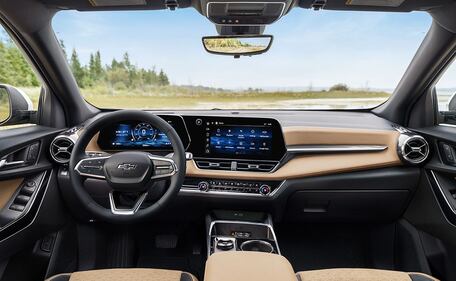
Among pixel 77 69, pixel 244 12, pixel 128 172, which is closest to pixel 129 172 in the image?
pixel 128 172

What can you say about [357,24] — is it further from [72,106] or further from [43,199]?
[43,199]

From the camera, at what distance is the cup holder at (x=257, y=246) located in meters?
2.57

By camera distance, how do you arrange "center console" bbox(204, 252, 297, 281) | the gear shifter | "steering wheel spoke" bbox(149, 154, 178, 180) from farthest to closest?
the gear shifter → "steering wheel spoke" bbox(149, 154, 178, 180) → "center console" bbox(204, 252, 297, 281)

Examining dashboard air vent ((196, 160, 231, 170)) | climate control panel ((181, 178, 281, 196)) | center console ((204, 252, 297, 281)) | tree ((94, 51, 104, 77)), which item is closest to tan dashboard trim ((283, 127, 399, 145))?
climate control panel ((181, 178, 281, 196))

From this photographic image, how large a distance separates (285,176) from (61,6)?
1764 millimetres

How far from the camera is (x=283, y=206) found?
110 inches

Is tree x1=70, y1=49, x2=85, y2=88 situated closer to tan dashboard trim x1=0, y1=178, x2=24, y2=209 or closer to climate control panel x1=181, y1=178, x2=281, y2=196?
tan dashboard trim x1=0, y1=178, x2=24, y2=209

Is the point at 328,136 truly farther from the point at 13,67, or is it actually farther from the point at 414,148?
the point at 13,67

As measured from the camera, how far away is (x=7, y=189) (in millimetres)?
2295

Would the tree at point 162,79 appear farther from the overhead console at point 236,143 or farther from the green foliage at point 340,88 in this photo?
the green foliage at point 340,88

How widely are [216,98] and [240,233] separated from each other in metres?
1.01

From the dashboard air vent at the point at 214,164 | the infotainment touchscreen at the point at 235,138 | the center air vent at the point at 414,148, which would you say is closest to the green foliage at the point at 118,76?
the infotainment touchscreen at the point at 235,138

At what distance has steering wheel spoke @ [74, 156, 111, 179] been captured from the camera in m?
2.01

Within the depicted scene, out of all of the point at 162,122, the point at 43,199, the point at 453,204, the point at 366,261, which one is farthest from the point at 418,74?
the point at 43,199
